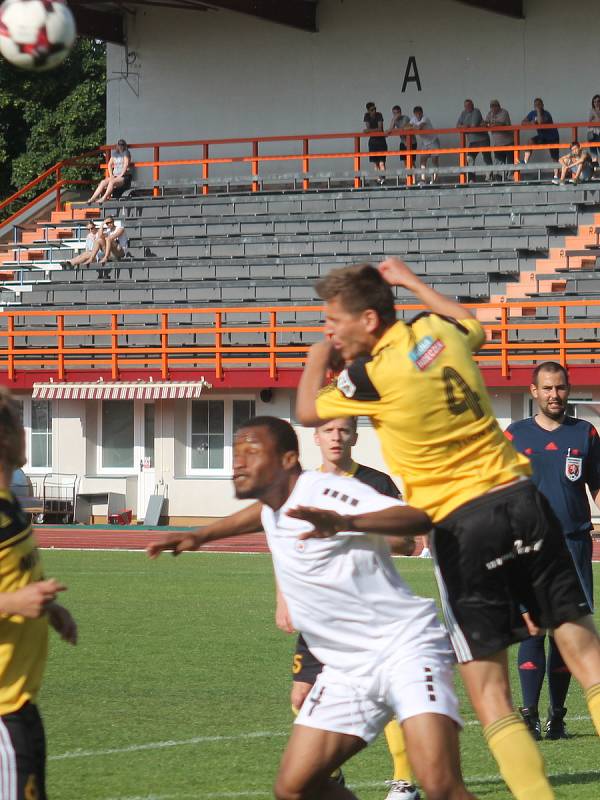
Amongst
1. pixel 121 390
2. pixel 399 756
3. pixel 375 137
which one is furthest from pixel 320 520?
pixel 375 137

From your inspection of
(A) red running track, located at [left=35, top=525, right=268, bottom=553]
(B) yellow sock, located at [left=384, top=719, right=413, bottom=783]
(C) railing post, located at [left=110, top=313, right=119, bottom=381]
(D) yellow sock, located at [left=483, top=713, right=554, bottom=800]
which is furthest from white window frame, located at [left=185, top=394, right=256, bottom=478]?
(D) yellow sock, located at [left=483, top=713, right=554, bottom=800]

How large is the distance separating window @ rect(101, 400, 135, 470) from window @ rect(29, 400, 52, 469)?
1.28m

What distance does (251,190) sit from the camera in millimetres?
35375

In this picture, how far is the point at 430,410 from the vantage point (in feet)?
15.8

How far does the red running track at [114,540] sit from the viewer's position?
21969 mm

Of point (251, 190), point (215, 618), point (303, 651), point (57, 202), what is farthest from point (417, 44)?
point (303, 651)

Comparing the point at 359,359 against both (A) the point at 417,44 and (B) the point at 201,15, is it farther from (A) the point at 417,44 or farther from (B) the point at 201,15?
(B) the point at 201,15

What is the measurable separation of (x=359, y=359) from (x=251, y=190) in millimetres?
30934

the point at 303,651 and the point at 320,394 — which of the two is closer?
→ the point at 320,394

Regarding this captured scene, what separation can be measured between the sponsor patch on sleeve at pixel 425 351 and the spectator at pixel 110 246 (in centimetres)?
2761

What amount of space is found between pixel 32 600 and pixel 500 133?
3113 cm

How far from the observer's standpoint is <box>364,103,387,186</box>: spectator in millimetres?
34469

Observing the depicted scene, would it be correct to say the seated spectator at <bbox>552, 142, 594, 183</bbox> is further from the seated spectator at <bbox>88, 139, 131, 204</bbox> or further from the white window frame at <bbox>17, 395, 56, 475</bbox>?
the white window frame at <bbox>17, 395, 56, 475</bbox>

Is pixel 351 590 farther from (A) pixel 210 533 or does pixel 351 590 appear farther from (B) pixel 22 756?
(B) pixel 22 756
